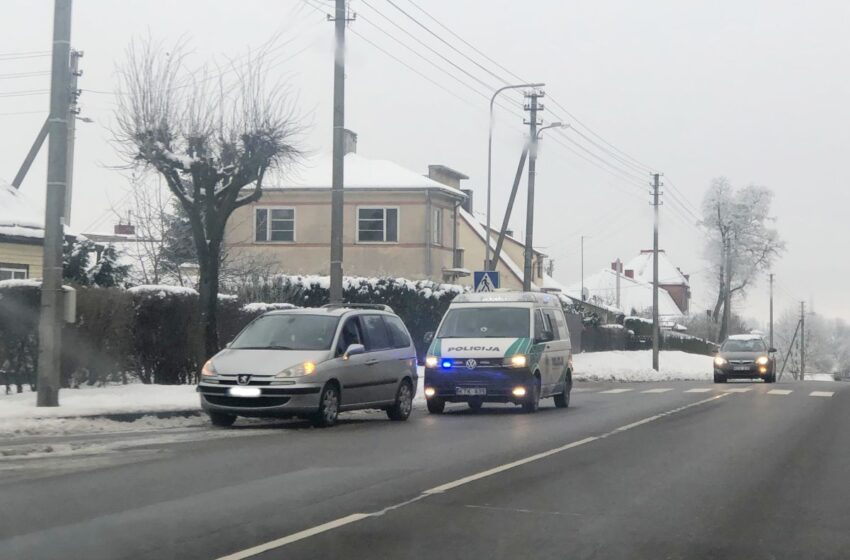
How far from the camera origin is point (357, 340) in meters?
18.3

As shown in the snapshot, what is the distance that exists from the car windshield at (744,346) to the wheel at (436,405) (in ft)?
69.4

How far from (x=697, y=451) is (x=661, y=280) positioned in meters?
132

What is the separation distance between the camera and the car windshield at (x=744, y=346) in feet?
131

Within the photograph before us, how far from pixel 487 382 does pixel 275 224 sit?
A: 106 feet

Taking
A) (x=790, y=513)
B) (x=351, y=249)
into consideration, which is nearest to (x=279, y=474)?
(x=790, y=513)

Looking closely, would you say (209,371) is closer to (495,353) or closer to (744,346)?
(495,353)

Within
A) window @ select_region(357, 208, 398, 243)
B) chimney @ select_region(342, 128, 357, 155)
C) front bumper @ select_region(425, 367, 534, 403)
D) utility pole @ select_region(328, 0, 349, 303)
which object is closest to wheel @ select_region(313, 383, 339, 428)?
front bumper @ select_region(425, 367, 534, 403)

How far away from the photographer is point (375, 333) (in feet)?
62.1

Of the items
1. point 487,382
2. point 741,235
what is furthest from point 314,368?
point 741,235

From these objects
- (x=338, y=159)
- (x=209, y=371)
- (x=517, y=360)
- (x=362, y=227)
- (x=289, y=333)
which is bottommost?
(x=209, y=371)

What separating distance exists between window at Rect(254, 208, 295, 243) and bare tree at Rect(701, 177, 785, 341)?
4180cm

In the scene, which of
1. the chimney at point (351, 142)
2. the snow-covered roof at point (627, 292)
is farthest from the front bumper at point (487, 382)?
the snow-covered roof at point (627, 292)

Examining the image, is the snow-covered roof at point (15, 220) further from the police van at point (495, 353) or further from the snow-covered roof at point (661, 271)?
the snow-covered roof at point (661, 271)

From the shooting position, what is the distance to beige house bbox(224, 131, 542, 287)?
4978 centimetres
